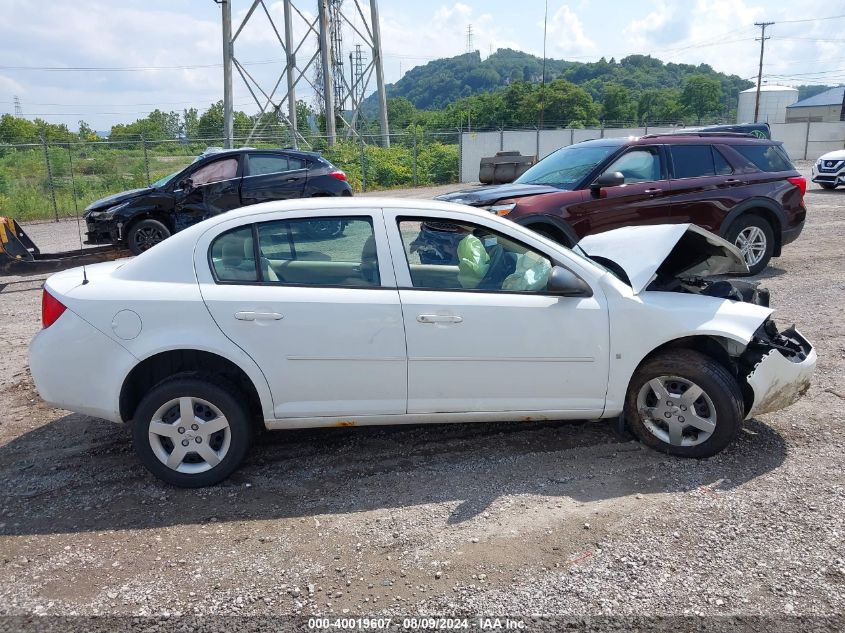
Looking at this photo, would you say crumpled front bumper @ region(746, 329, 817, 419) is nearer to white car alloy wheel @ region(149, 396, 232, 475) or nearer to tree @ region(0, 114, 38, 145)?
white car alloy wheel @ region(149, 396, 232, 475)

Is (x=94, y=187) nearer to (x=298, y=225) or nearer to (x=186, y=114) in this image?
(x=298, y=225)

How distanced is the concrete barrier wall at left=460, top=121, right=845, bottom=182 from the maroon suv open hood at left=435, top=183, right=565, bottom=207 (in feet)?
60.9

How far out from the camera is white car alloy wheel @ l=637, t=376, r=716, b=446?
13.9ft

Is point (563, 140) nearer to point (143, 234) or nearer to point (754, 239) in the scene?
point (754, 239)

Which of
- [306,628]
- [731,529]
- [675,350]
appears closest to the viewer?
[306,628]

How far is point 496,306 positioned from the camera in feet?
13.3

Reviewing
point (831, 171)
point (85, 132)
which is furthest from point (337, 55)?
point (831, 171)

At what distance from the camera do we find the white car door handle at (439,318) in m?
4.00

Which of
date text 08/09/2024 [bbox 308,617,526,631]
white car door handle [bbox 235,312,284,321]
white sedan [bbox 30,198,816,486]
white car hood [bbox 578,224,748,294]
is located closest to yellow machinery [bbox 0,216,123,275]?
white sedan [bbox 30,198,816,486]

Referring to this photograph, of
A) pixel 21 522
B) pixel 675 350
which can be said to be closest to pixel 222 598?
pixel 21 522

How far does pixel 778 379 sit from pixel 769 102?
291 feet

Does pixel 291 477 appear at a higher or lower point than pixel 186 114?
lower

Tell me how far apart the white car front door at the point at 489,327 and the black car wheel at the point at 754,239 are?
6.01 metres

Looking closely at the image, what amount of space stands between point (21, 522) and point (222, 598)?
146 cm
